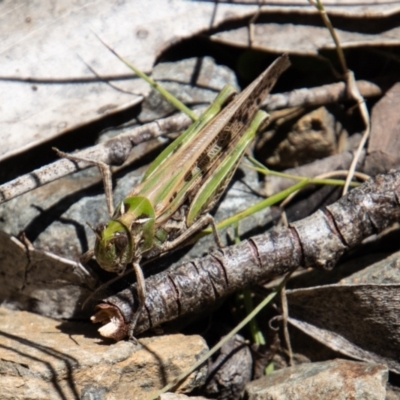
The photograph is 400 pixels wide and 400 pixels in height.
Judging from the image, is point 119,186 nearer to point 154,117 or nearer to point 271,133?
point 154,117

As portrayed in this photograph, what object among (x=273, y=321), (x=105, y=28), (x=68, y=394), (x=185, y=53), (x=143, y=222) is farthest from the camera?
(x=185, y=53)

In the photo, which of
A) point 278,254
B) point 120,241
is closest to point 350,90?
point 278,254

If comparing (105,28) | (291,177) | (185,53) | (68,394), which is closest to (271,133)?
(291,177)

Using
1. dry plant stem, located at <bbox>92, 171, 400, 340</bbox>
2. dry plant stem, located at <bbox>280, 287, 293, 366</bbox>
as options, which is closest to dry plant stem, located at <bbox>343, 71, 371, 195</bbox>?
dry plant stem, located at <bbox>92, 171, 400, 340</bbox>

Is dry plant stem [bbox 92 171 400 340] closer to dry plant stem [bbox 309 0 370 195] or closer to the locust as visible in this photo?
the locust

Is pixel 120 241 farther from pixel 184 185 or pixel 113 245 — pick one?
pixel 184 185
